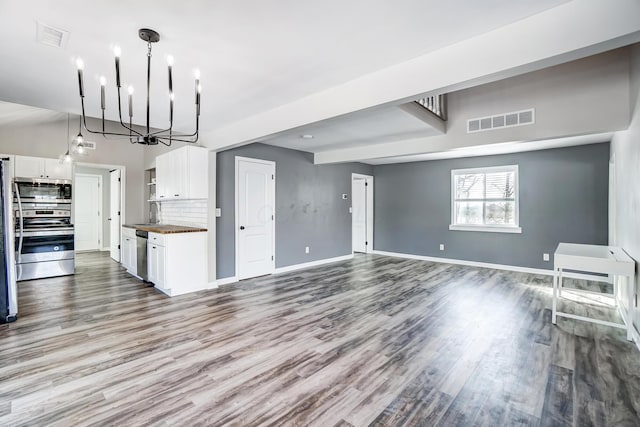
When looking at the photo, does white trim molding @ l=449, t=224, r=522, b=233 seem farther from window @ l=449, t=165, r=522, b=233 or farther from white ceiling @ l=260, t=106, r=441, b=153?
white ceiling @ l=260, t=106, r=441, b=153

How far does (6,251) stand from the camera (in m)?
3.31

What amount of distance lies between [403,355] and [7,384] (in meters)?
2.99

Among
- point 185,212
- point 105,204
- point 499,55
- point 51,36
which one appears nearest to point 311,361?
point 499,55

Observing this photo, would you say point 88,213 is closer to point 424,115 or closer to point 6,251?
point 6,251

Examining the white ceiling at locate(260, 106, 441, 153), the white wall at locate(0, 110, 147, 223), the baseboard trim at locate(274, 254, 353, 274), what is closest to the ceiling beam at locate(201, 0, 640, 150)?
the white ceiling at locate(260, 106, 441, 153)

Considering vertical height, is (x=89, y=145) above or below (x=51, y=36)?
above

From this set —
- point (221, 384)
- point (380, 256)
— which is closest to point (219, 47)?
point (221, 384)

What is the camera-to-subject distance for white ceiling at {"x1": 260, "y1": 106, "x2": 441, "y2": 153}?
12.1 feet

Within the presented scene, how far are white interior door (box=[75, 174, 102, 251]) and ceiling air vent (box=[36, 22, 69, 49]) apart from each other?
24.3 feet

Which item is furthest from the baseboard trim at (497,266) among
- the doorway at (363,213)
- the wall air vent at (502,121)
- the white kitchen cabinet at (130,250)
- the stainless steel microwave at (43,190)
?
the stainless steel microwave at (43,190)

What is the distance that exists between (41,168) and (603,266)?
8182mm

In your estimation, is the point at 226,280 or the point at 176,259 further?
the point at 226,280

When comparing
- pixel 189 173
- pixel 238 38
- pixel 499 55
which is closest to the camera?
pixel 499 55

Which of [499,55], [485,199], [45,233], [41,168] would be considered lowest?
[45,233]
